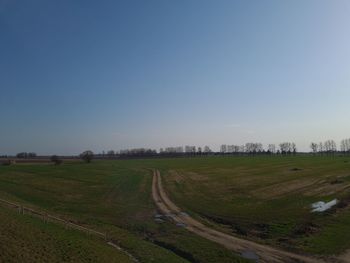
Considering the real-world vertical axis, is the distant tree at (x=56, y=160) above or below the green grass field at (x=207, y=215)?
above

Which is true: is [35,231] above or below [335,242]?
above

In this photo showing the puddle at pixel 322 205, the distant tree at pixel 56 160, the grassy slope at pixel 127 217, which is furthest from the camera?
the distant tree at pixel 56 160

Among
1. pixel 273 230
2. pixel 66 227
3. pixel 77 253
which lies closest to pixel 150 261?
pixel 77 253

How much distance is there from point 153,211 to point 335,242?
64.7 ft

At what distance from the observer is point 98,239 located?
27047 millimetres

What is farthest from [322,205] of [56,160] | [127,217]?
[56,160]

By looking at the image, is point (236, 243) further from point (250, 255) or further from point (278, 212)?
point (278, 212)

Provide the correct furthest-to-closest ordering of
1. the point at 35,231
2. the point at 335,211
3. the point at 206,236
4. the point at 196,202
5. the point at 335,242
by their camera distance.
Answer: the point at 196,202 < the point at 335,211 < the point at 206,236 < the point at 335,242 < the point at 35,231

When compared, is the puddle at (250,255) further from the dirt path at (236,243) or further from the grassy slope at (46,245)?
the grassy slope at (46,245)

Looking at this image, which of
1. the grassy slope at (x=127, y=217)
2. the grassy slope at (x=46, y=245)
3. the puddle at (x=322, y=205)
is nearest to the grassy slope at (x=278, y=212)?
the puddle at (x=322, y=205)

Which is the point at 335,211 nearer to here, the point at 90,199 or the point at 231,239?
the point at 231,239

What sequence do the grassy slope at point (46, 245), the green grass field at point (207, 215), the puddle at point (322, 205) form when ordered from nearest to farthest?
the grassy slope at point (46, 245), the green grass field at point (207, 215), the puddle at point (322, 205)

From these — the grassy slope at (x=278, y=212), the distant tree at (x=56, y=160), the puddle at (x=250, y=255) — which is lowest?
the puddle at (x=250, y=255)

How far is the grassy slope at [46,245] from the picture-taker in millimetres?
19958
